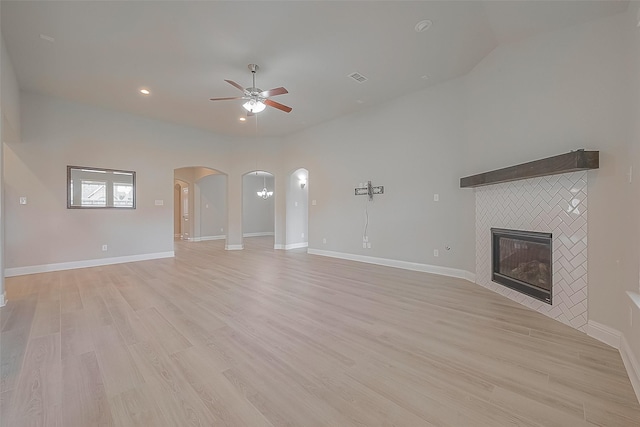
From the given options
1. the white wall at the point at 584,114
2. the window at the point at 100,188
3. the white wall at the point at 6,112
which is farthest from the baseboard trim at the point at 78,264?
the white wall at the point at 584,114

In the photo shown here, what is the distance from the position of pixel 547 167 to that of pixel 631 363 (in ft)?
5.77

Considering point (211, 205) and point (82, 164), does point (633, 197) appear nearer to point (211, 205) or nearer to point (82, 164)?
point (82, 164)

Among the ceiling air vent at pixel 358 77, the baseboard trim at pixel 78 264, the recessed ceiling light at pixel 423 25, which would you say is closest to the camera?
the recessed ceiling light at pixel 423 25

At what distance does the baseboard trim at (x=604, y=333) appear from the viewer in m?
2.31

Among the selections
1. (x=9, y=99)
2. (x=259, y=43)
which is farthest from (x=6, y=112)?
(x=259, y=43)

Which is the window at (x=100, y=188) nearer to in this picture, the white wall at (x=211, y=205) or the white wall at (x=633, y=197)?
the white wall at (x=211, y=205)

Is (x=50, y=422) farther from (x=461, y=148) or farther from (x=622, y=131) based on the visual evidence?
(x=461, y=148)

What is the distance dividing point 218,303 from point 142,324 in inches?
32.2

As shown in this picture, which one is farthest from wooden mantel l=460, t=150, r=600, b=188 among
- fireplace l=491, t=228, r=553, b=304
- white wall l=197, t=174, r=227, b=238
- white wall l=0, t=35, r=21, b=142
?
white wall l=197, t=174, r=227, b=238

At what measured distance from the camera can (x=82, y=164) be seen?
5.61 m

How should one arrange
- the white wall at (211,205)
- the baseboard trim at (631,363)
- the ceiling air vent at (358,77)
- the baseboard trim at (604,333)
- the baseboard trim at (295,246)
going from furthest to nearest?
the white wall at (211,205), the baseboard trim at (295,246), the ceiling air vent at (358,77), the baseboard trim at (604,333), the baseboard trim at (631,363)

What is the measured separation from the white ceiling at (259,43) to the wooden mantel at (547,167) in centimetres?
142

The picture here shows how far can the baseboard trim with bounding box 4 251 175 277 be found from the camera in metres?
4.90

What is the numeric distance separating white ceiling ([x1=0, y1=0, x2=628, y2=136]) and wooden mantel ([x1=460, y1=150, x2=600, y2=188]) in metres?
1.42
